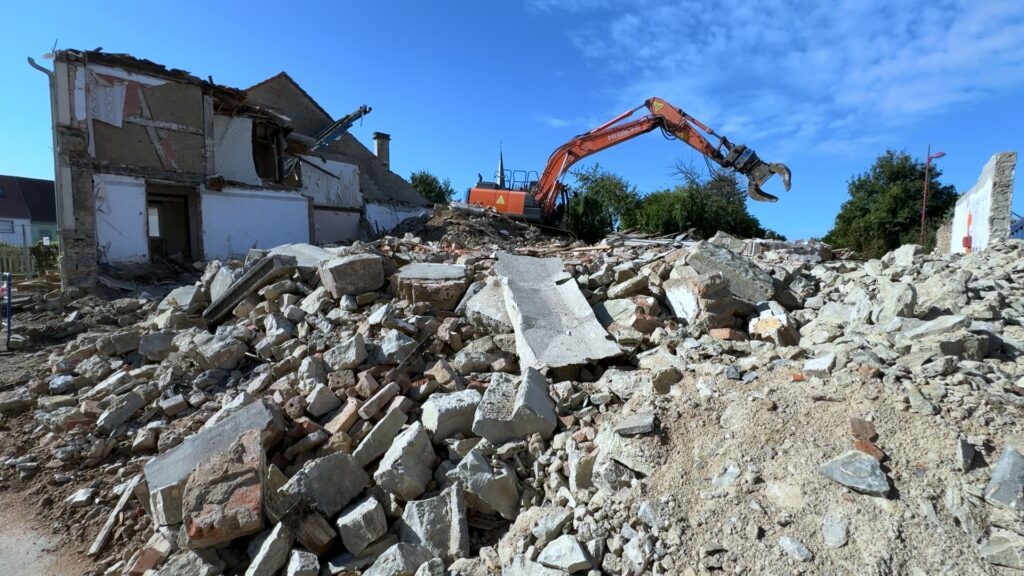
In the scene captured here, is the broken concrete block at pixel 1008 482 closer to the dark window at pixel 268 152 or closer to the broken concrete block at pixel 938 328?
the broken concrete block at pixel 938 328

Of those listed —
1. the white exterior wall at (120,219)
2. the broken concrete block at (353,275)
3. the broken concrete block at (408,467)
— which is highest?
the white exterior wall at (120,219)

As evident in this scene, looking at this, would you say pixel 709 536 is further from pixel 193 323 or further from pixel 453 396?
pixel 193 323

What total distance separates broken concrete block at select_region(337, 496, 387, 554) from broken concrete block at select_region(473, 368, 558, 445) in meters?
0.76

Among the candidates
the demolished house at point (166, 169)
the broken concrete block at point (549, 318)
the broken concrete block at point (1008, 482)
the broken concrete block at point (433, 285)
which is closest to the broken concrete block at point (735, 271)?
the broken concrete block at point (549, 318)

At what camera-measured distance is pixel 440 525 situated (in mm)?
2877

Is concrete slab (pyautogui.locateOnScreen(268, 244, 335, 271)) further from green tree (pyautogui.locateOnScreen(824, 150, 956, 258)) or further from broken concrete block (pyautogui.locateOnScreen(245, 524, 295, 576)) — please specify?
green tree (pyautogui.locateOnScreen(824, 150, 956, 258))

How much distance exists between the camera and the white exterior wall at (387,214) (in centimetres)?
1694

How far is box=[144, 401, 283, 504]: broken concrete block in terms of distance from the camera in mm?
3184

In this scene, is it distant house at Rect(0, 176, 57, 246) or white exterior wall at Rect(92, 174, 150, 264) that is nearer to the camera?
white exterior wall at Rect(92, 174, 150, 264)

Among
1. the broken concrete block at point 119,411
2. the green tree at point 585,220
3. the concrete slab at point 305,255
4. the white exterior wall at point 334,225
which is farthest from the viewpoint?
the green tree at point 585,220

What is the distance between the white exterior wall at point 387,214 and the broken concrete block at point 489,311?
40.5 ft

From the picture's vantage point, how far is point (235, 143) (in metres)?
12.5

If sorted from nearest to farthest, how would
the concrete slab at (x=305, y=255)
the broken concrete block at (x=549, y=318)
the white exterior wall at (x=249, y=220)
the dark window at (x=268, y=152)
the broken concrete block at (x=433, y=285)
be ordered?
1. the broken concrete block at (x=549, y=318)
2. the broken concrete block at (x=433, y=285)
3. the concrete slab at (x=305, y=255)
4. the white exterior wall at (x=249, y=220)
5. the dark window at (x=268, y=152)

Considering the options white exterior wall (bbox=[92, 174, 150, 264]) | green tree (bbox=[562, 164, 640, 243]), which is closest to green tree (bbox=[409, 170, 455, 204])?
green tree (bbox=[562, 164, 640, 243])
